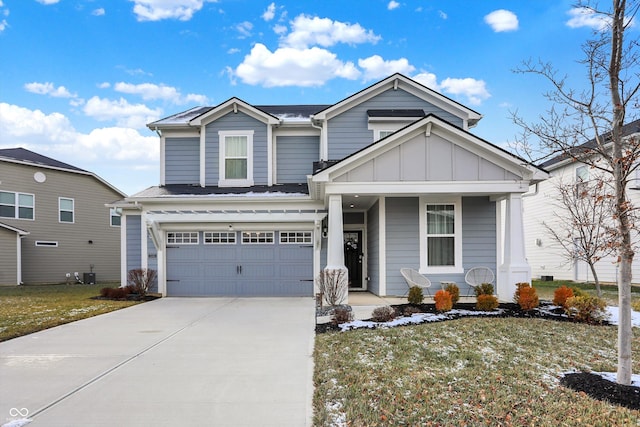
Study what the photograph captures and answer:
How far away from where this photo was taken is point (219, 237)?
13922mm

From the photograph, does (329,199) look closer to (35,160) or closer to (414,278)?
(414,278)

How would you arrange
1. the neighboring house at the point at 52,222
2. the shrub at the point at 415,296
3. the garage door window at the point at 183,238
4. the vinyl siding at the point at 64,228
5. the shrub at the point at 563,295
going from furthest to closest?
the vinyl siding at the point at 64,228
the neighboring house at the point at 52,222
the garage door window at the point at 183,238
the shrub at the point at 415,296
the shrub at the point at 563,295

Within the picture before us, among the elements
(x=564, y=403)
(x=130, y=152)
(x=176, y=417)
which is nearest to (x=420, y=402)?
(x=564, y=403)

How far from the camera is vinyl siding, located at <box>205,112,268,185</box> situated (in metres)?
15.0

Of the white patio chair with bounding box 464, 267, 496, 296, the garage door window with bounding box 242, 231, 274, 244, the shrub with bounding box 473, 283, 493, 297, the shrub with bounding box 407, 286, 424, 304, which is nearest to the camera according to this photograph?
the shrub with bounding box 407, 286, 424, 304

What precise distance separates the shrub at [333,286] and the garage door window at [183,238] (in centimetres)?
513

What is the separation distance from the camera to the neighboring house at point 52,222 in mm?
21000

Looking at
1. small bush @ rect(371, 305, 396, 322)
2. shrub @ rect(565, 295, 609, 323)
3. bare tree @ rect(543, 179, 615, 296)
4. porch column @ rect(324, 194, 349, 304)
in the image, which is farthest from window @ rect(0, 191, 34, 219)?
shrub @ rect(565, 295, 609, 323)

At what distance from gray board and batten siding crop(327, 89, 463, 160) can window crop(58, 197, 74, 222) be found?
16.2 m

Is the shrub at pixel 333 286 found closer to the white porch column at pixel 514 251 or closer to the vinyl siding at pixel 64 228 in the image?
the white porch column at pixel 514 251

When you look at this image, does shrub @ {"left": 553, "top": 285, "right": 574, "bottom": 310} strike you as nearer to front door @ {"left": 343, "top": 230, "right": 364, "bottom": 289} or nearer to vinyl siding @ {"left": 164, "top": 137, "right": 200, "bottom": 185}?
front door @ {"left": 343, "top": 230, "right": 364, "bottom": 289}

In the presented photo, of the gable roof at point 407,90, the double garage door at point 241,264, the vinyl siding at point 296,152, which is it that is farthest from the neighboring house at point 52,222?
the gable roof at point 407,90

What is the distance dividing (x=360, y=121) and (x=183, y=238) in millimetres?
6788

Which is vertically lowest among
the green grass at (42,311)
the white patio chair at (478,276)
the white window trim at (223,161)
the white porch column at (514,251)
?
the green grass at (42,311)
